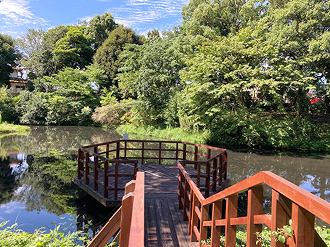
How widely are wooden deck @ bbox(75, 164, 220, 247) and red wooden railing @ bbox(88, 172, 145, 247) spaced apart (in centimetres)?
173

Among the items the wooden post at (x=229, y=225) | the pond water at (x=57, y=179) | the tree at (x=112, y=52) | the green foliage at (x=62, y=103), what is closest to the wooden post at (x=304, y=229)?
the wooden post at (x=229, y=225)

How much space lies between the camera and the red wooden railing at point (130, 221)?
1.04m

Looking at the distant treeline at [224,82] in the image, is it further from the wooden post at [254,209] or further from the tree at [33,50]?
the wooden post at [254,209]

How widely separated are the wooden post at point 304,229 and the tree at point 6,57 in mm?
38634

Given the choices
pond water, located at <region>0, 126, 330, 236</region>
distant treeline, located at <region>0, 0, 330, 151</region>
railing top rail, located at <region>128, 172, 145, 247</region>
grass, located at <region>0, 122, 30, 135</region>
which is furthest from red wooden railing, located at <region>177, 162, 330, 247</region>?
grass, located at <region>0, 122, 30, 135</region>

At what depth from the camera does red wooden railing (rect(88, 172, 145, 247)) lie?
41.1 inches

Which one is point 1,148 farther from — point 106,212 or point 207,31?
point 207,31

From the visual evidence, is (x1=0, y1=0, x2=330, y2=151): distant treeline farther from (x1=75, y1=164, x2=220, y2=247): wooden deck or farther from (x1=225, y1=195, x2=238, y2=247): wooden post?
(x1=225, y1=195, x2=238, y2=247): wooden post

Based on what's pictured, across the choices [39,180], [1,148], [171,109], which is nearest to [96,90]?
[171,109]

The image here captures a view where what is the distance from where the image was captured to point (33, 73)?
32031mm

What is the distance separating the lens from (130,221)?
55.4 inches

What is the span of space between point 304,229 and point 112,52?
3163cm

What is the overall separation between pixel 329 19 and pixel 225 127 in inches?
358

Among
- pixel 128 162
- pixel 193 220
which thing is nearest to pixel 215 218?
pixel 193 220
